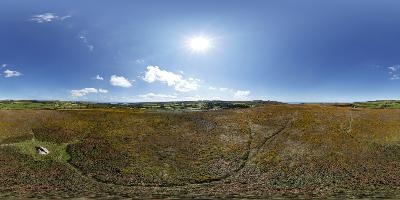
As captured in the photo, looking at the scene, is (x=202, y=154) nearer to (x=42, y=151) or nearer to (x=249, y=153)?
(x=249, y=153)

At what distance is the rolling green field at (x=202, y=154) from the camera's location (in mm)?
60594

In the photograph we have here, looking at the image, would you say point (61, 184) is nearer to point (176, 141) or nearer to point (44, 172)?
point (44, 172)

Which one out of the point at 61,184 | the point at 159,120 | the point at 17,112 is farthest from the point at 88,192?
the point at 17,112

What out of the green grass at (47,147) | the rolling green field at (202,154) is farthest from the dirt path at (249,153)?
the green grass at (47,147)

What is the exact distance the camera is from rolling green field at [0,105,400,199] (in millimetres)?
60594

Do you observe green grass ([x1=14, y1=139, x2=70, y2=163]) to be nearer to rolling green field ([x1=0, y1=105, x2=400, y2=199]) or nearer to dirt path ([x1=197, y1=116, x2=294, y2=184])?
rolling green field ([x1=0, y1=105, x2=400, y2=199])

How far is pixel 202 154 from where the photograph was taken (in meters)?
78.8

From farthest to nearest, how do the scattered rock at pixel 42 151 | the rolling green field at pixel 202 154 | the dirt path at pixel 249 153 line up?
the scattered rock at pixel 42 151 → the dirt path at pixel 249 153 → the rolling green field at pixel 202 154

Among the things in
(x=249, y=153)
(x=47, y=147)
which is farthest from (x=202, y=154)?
(x=47, y=147)

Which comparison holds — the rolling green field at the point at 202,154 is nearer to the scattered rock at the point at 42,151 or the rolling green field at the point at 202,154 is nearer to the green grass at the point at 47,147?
the green grass at the point at 47,147

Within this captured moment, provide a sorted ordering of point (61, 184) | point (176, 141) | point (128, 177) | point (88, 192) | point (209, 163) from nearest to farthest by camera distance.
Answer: point (88, 192) → point (61, 184) → point (128, 177) → point (209, 163) → point (176, 141)

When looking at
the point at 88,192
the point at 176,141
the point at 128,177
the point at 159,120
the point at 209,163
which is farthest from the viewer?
the point at 159,120

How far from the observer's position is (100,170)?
7006 centimetres

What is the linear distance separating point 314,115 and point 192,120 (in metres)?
30.1
